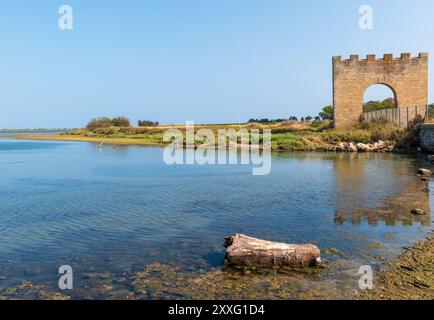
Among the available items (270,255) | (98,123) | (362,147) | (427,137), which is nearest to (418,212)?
(270,255)

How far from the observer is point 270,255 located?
6254 mm

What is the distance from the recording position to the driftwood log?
6168 millimetres

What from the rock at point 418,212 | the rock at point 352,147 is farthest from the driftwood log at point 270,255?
the rock at point 352,147

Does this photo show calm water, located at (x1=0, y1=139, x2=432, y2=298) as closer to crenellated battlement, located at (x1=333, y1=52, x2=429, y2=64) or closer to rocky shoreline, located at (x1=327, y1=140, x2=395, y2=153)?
rocky shoreline, located at (x1=327, y1=140, x2=395, y2=153)

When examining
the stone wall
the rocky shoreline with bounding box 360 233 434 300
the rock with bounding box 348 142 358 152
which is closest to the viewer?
the rocky shoreline with bounding box 360 233 434 300

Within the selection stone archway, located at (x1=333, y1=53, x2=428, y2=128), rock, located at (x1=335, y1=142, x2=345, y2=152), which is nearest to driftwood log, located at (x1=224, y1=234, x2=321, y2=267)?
rock, located at (x1=335, y1=142, x2=345, y2=152)

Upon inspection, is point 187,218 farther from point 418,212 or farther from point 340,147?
point 340,147

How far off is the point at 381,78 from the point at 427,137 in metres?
8.54

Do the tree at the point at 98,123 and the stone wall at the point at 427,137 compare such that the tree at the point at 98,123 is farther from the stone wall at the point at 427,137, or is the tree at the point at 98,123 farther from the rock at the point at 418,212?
the rock at the point at 418,212

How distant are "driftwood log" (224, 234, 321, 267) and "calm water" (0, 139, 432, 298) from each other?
35cm

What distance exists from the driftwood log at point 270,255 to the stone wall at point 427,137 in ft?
64.5
